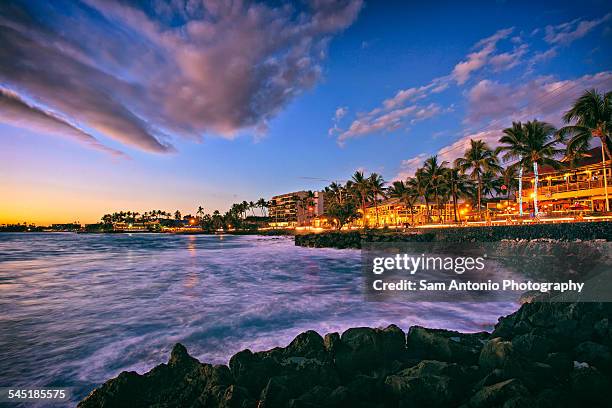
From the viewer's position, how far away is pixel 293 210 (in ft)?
546

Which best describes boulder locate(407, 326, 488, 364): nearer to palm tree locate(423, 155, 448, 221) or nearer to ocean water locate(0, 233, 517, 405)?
ocean water locate(0, 233, 517, 405)

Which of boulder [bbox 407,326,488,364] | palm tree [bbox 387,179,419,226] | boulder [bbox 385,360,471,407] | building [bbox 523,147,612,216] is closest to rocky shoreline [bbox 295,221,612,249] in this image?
building [bbox 523,147,612,216]

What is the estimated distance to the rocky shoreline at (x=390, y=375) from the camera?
4305mm

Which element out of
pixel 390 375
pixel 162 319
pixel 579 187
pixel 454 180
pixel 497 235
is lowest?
pixel 162 319

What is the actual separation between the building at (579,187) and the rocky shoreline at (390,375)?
31.8 meters

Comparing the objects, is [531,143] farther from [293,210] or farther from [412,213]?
[293,210]

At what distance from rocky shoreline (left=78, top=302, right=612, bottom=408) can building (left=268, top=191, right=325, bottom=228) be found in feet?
412

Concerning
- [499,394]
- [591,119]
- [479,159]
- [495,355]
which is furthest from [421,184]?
[499,394]

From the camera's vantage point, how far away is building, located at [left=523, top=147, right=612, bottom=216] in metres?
33.7

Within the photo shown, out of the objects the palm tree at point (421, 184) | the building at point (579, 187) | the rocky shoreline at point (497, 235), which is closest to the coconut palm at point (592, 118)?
the building at point (579, 187)

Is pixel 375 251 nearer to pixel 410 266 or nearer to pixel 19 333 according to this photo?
pixel 410 266

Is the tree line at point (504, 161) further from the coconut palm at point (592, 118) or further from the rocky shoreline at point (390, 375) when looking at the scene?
the rocky shoreline at point (390, 375)

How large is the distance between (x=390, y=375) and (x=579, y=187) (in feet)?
145

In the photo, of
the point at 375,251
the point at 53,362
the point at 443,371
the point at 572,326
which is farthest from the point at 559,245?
the point at 53,362
